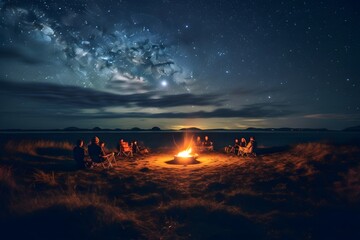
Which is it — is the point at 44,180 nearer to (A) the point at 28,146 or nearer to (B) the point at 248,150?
(A) the point at 28,146

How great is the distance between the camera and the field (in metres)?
5.73

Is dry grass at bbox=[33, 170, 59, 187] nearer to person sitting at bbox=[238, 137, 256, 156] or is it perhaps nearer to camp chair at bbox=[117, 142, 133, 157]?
camp chair at bbox=[117, 142, 133, 157]

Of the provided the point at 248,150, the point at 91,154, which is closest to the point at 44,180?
the point at 91,154

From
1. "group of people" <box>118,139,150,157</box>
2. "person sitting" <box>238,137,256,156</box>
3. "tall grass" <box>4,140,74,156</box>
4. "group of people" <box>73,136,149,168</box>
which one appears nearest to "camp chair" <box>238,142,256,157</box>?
"person sitting" <box>238,137,256,156</box>

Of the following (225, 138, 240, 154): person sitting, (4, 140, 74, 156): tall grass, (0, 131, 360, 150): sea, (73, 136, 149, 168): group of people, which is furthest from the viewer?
(0, 131, 360, 150): sea

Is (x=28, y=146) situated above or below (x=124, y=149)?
above

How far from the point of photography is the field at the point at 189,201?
573 centimetres

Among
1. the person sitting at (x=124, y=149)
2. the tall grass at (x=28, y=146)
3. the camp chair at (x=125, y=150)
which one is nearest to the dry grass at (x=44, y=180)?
the tall grass at (x=28, y=146)

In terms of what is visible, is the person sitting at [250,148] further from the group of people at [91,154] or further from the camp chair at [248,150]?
the group of people at [91,154]

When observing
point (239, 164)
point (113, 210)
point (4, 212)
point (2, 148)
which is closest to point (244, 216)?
point (113, 210)

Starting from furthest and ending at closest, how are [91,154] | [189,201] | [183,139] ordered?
→ [183,139]
[91,154]
[189,201]

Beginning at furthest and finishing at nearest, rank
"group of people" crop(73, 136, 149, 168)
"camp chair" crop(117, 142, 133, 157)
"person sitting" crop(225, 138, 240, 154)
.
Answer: "person sitting" crop(225, 138, 240, 154) < "camp chair" crop(117, 142, 133, 157) < "group of people" crop(73, 136, 149, 168)

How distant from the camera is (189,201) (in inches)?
294

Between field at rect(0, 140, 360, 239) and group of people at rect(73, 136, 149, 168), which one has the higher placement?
group of people at rect(73, 136, 149, 168)
